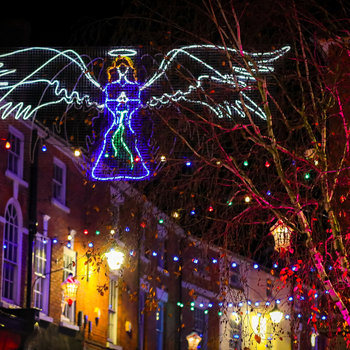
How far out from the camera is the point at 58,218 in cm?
2078

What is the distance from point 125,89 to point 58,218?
29.5 feet

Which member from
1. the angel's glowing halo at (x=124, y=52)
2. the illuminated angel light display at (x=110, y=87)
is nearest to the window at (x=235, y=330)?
the illuminated angel light display at (x=110, y=87)

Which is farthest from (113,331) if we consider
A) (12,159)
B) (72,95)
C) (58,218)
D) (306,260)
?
(306,260)

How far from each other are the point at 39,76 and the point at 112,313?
12218mm

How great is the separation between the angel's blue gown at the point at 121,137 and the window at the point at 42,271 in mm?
7778

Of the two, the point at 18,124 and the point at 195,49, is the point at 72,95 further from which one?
the point at 18,124

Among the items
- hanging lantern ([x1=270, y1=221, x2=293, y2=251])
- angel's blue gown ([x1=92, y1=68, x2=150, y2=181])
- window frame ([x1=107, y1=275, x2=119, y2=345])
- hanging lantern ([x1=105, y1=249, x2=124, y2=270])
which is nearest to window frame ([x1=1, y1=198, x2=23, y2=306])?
hanging lantern ([x1=105, y1=249, x2=124, y2=270])

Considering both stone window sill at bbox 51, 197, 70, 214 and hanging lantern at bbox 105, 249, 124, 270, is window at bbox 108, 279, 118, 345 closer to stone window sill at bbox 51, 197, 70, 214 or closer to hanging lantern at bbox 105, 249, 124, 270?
stone window sill at bbox 51, 197, 70, 214

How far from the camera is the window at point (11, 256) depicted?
18.1 metres

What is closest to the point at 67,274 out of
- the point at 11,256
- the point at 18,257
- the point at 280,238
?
the point at 18,257

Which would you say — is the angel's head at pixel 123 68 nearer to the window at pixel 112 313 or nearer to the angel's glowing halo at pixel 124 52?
the angel's glowing halo at pixel 124 52

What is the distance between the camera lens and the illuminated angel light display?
11734 mm

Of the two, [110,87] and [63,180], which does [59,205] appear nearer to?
[63,180]

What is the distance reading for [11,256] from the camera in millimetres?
18375
